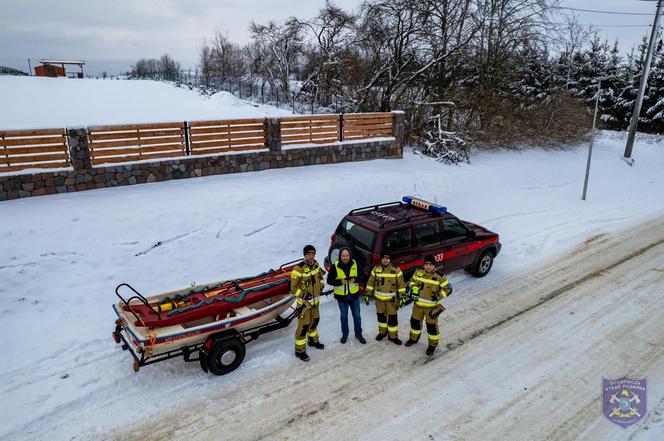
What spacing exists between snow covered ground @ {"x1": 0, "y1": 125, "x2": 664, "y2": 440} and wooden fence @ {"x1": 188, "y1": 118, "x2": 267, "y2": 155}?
0.88 metres

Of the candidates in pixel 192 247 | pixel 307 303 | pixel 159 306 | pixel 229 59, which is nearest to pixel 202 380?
pixel 159 306

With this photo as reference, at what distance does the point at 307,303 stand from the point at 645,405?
478 cm

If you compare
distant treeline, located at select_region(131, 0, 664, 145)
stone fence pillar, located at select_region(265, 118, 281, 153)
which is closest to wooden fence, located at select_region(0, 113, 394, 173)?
stone fence pillar, located at select_region(265, 118, 281, 153)

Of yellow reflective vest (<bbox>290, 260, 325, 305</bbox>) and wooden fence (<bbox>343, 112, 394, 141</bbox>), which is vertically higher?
wooden fence (<bbox>343, 112, 394, 141</bbox>)

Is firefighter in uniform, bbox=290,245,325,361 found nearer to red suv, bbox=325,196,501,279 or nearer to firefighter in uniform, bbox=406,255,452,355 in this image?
red suv, bbox=325,196,501,279

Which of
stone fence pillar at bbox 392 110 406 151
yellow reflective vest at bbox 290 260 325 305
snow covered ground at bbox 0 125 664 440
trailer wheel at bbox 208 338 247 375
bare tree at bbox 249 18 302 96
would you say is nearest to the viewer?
snow covered ground at bbox 0 125 664 440

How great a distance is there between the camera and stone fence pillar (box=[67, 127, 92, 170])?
32.8ft

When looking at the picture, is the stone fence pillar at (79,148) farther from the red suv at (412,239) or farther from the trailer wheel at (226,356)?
the trailer wheel at (226,356)

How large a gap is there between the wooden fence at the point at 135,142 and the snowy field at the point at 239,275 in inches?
33.1

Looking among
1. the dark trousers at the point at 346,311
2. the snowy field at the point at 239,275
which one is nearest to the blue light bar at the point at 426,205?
the snowy field at the point at 239,275

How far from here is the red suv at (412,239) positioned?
7816mm

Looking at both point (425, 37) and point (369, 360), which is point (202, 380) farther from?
point (425, 37)

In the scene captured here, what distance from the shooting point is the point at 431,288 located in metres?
6.61

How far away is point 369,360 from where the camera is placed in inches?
260
